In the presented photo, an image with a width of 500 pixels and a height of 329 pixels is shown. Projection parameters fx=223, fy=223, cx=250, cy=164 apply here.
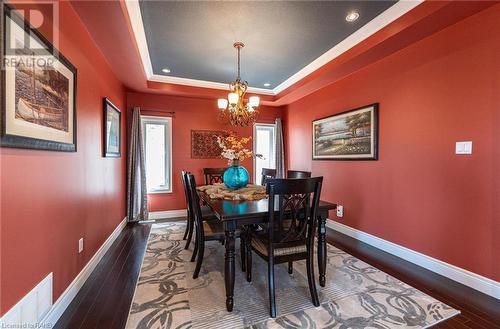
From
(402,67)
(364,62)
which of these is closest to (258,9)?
(364,62)

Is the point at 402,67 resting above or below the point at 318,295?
above

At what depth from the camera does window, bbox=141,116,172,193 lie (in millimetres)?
4410

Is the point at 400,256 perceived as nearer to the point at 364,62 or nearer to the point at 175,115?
the point at 364,62

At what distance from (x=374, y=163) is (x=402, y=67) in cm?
119

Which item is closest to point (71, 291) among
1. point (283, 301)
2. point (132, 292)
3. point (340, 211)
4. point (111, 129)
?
point (132, 292)

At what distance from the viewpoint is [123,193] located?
399 cm

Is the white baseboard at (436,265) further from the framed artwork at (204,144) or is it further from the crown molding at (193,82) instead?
the crown molding at (193,82)

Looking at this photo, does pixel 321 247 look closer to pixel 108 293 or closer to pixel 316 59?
pixel 108 293

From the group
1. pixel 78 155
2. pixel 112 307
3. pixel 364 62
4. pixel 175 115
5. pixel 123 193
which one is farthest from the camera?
pixel 175 115

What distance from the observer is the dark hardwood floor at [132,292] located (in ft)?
5.26

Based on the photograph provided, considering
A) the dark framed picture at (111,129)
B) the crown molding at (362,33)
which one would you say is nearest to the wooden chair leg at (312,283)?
the crown molding at (362,33)
